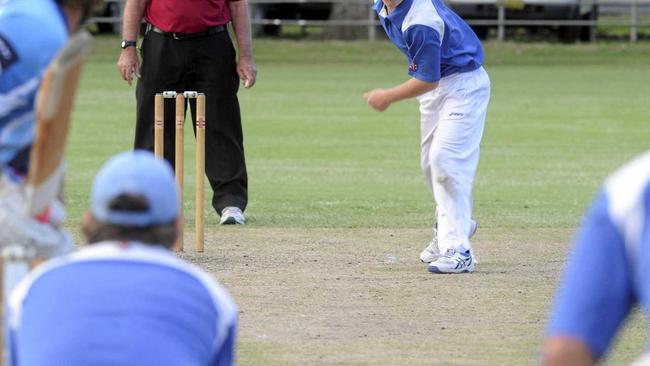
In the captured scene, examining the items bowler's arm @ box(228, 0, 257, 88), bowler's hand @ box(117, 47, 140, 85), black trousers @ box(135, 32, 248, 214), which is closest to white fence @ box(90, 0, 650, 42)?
black trousers @ box(135, 32, 248, 214)

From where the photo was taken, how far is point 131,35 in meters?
11.1

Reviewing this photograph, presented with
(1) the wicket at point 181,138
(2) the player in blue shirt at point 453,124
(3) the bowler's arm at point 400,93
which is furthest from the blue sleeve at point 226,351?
(1) the wicket at point 181,138

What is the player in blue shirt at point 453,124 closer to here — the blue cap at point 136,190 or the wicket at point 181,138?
the wicket at point 181,138

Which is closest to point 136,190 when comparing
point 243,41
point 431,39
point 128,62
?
point 431,39

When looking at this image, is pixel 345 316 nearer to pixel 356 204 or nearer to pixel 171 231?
pixel 171 231

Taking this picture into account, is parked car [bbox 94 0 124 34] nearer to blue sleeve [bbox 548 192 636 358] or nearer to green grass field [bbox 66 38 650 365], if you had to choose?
green grass field [bbox 66 38 650 365]

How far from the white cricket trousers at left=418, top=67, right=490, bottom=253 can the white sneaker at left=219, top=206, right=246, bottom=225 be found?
2626 millimetres

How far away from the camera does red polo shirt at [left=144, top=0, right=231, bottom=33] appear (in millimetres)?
11047

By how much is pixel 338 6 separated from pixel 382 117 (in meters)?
14.9

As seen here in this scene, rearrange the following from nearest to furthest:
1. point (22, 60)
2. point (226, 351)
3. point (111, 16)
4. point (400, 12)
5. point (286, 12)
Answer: point (226, 351) → point (22, 60) → point (400, 12) → point (111, 16) → point (286, 12)

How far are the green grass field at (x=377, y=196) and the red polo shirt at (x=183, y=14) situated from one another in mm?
1450

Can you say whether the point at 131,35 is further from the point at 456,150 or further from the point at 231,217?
the point at 456,150

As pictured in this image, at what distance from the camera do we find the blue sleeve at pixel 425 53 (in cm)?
870

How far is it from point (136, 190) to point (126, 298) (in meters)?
0.25
